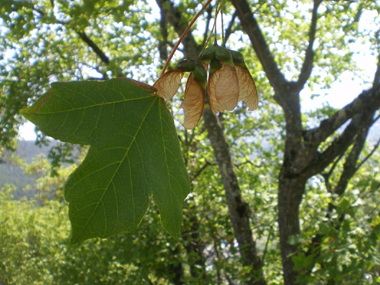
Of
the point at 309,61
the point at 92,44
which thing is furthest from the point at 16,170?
the point at 309,61

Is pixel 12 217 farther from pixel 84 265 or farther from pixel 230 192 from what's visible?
pixel 230 192

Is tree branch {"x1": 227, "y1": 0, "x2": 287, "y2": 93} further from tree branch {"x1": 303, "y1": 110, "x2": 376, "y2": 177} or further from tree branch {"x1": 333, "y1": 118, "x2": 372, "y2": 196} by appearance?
tree branch {"x1": 333, "y1": 118, "x2": 372, "y2": 196}

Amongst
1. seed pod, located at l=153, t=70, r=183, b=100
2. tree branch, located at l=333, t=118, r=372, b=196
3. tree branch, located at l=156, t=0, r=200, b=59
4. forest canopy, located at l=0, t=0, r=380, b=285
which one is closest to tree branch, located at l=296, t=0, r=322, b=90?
forest canopy, located at l=0, t=0, r=380, b=285

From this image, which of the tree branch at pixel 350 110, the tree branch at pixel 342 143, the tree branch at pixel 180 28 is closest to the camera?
the tree branch at pixel 350 110

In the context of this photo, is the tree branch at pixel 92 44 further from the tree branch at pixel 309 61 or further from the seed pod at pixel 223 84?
the seed pod at pixel 223 84

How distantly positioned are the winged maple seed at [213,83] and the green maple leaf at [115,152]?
7 cm

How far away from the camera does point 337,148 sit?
2.53m

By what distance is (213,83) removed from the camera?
0.72m

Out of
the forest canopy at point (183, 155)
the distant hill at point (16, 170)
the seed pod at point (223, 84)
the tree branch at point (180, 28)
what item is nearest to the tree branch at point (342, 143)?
the forest canopy at point (183, 155)

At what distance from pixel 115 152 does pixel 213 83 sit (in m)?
0.32

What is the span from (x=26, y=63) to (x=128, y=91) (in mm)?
5525

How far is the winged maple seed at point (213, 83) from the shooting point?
702 millimetres

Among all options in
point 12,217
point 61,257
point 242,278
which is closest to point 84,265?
point 61,257

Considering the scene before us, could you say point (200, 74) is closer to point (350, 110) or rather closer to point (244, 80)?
point (244, 80)
